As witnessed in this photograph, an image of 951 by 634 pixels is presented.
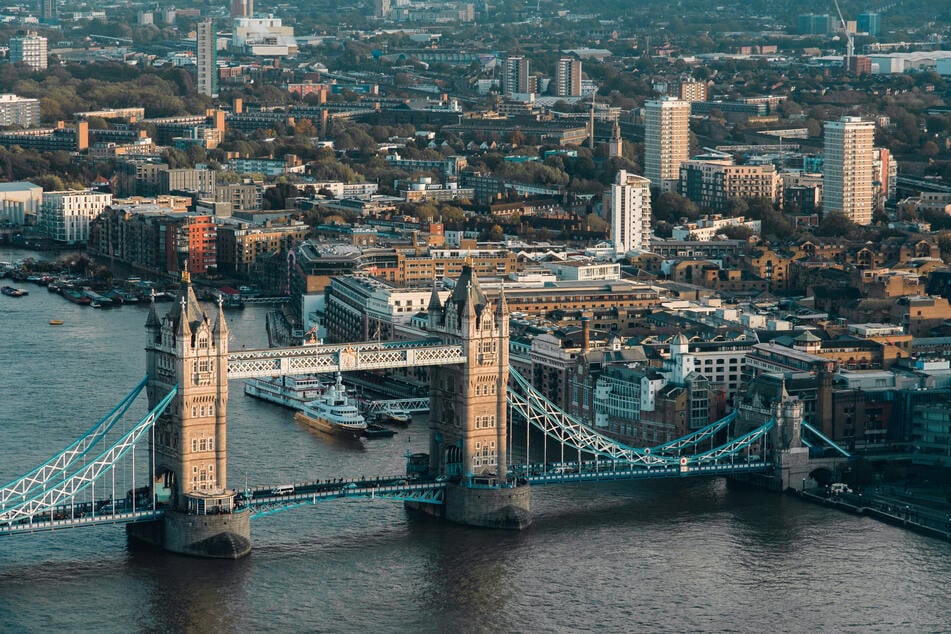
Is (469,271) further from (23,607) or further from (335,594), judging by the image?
(23,607)

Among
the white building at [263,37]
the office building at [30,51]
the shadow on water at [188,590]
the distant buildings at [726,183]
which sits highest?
the white building at [263,37]

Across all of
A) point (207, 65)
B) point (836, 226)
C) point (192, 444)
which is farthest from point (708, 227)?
point (207, 65)

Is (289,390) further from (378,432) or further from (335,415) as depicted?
(378,432)

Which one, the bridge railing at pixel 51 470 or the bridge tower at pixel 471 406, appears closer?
the bridge railing at pixel 51 470

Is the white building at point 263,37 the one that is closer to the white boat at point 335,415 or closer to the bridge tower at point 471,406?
the white boat at point 335,415

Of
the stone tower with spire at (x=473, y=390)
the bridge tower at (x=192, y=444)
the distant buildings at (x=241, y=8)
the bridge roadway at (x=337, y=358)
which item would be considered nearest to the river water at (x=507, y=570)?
the bridge tower at (x=192, y=444)

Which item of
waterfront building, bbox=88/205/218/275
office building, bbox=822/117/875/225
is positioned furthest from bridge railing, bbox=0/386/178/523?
office building, bbox=822/117/875/225

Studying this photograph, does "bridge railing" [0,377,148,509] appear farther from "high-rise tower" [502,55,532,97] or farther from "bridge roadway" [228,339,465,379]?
"high-rise tower" [502,55,532,97]

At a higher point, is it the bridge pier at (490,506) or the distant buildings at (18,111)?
the distant buildings at (18,111)
